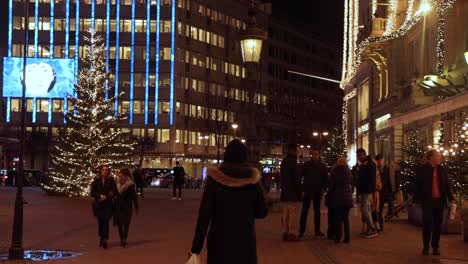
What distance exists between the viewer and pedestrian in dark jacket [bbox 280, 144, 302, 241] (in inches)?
634

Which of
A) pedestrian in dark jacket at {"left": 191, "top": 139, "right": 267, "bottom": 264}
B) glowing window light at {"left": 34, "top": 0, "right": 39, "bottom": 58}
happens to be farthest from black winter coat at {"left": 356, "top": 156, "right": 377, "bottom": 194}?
glowing window light at {"left": 34, "top": 0, "right": 39, "bottom": 58}

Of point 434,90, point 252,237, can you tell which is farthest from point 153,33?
point 252,237

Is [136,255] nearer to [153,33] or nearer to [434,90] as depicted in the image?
[434,90]

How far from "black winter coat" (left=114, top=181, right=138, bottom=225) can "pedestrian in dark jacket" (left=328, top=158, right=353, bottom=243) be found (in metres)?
4.04

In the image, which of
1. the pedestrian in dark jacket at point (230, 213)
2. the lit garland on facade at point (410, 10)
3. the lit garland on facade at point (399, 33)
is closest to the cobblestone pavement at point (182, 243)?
the pedestrian in dark jacket at point (230, 213)

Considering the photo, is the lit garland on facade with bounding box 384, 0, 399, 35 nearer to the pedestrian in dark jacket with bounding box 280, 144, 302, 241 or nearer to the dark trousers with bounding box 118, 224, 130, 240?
the pedestrian in dark jacket with bounding box 280, 144, 302, 241

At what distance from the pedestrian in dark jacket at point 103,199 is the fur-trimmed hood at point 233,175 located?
8.06m

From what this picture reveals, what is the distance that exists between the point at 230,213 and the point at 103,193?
830 centimetres

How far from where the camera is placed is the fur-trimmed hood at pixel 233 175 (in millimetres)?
7336

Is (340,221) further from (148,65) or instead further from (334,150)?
(148,65)

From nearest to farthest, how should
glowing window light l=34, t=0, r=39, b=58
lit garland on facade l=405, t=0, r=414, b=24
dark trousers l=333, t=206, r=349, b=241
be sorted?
dark trousers l=333, t=206, r=349, b=241, lit garland on facade l=405, t=0, r=414, b=24, glowing window light l=34, t=0, r=39, b=58

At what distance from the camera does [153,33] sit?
3954 inches

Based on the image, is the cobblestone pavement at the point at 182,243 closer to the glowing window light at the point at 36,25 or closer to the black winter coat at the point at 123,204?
the black winter coat at the point at 123,204

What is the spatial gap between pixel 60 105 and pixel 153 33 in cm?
1463
